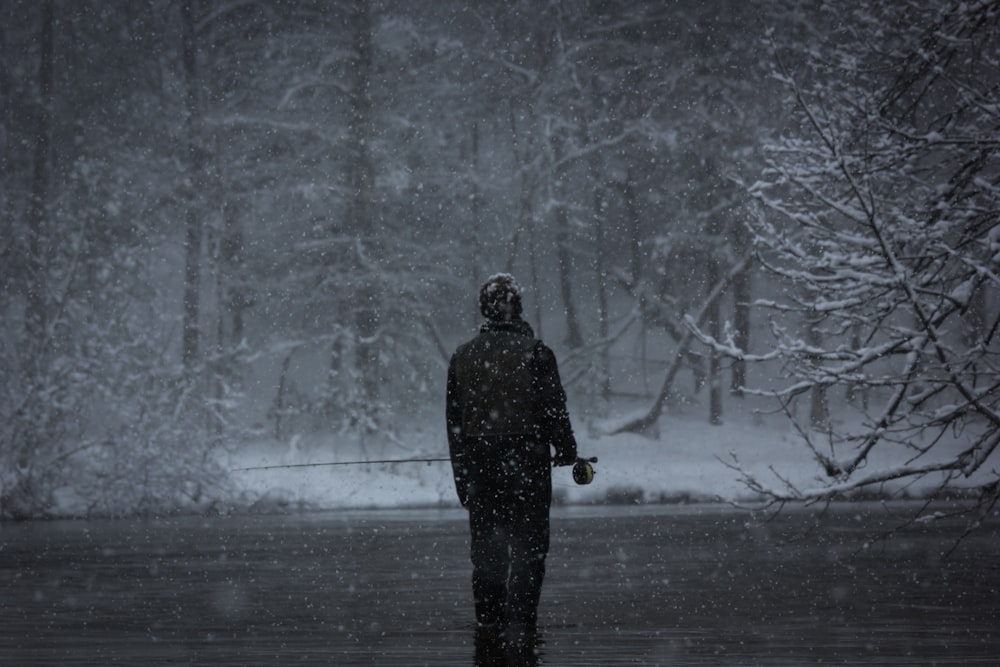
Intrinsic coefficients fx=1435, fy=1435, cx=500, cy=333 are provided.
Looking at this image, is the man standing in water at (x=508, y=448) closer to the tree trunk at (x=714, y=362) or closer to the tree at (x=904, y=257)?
the tree at (x=904, y=257)

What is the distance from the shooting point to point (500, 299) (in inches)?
303

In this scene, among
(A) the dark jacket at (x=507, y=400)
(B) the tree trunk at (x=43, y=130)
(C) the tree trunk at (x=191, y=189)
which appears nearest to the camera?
(A) the dark jacket at (x=507, y=400)

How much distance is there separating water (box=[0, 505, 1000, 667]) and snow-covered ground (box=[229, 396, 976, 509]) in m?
4.28

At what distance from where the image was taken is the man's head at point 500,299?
7680 millimetres

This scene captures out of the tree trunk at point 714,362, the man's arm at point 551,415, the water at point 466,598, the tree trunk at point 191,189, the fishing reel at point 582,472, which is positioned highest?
the tree trunk at point 191,189

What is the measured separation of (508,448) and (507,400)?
25 centimetres

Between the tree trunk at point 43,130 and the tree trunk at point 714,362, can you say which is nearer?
the tree trunk at point 43,130

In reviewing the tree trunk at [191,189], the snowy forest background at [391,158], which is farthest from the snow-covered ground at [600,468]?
the tree trunk at [191,189]

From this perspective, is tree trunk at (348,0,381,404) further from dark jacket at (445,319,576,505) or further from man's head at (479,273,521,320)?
dark jacket at (445,319,576,505)

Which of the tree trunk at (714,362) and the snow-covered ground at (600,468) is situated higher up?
the tree trunk at (714,362)

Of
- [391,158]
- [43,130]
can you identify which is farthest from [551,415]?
[43,130]

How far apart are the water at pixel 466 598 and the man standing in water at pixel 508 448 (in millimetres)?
365

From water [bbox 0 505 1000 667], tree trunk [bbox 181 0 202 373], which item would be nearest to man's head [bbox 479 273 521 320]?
water [bbox 0 505 1000 667]

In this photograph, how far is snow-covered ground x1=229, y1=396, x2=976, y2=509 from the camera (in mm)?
24938
